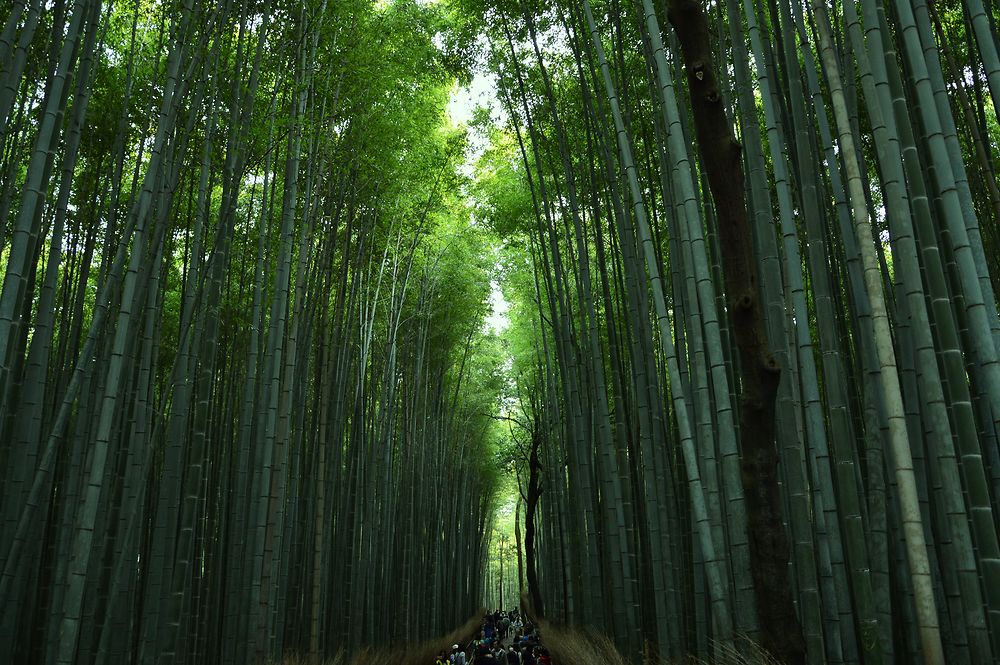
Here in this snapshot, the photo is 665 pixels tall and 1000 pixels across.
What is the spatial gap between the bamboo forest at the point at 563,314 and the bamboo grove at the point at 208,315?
0.11 ft

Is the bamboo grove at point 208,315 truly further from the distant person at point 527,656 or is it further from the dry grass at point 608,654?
the dry grass at point 608,654

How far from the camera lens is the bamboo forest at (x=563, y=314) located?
225 cm

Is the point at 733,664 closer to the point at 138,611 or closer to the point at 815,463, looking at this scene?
the point at 815,463

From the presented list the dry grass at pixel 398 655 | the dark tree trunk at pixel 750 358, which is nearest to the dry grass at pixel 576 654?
the dry grass at pixel 398 655

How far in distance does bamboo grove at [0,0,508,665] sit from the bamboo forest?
3 centimetres

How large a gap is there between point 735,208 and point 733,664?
61.4 inches

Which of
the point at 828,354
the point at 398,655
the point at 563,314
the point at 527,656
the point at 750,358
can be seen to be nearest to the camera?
the point at 750,358

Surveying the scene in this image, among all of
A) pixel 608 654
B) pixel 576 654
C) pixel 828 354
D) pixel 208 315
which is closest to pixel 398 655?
pixel 576 654

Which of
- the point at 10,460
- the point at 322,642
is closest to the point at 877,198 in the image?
the point at 322,642

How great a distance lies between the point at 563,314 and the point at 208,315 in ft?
8.35

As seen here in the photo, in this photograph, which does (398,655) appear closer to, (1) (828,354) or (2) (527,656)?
(2) (527,656)

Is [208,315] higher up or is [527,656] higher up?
[208,315]

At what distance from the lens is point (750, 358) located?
2.31m

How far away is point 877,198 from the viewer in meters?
6.48
